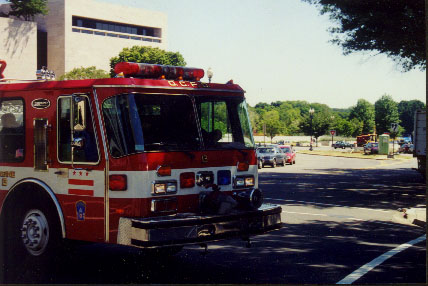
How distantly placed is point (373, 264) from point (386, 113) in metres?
114

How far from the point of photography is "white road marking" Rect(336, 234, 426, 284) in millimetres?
7156

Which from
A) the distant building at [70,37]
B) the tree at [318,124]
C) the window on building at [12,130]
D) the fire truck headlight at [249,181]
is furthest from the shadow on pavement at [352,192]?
the tree at [318,124]

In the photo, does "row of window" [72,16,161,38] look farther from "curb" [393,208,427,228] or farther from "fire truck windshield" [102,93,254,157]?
"fire truck windshield" [102,93,254,157]

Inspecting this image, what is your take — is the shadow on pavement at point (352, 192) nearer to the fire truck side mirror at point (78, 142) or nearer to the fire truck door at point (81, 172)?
the fire truck door at point (81, 172)

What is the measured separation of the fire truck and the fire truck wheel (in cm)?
1

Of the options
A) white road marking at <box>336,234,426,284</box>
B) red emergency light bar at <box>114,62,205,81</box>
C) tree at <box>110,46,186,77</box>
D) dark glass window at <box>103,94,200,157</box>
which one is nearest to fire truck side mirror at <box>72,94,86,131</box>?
dark glass window at <box>103,94,200,157</box>

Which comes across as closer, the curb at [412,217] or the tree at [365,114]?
the curb at [412,217]

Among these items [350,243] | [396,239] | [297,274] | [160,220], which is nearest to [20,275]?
[160,220]

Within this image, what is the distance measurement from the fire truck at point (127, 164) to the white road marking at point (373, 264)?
1242mm

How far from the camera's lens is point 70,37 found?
73.9 metres

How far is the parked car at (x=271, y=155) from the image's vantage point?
37.8m

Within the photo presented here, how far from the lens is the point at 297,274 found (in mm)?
7383

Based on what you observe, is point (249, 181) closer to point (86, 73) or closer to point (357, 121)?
point (86, 73)

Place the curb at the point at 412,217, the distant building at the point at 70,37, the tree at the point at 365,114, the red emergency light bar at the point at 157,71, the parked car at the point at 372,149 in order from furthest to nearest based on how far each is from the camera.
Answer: the tree at the point at 365,114 → the parked car at the point at 372,149 → the distant building at the point at 70,37 → the curb at the point at 412,217 → the red emergency light bar at the point at 157,71
